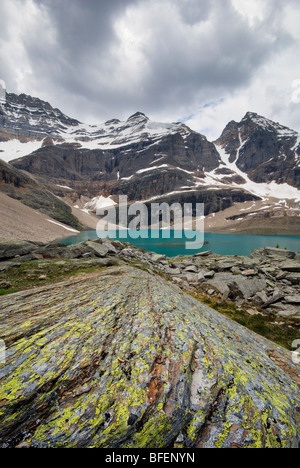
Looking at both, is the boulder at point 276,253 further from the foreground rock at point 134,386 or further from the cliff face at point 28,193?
the cliff face at point 28,193

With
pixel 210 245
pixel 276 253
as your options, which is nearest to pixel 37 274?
pixel 276 253

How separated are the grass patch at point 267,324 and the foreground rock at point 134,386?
7.53 m

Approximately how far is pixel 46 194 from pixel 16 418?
675 ft

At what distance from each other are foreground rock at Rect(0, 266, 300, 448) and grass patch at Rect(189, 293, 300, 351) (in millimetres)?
7533

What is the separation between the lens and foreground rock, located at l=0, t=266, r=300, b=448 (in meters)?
3.11

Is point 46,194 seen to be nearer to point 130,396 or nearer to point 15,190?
point 15,190

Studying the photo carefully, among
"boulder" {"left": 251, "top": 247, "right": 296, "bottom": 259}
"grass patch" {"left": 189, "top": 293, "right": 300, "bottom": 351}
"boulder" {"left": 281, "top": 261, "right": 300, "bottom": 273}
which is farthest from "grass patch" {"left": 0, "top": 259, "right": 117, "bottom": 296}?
"boulder" {"left": 251, "top": 247, "right": 296, "bottom": 259}

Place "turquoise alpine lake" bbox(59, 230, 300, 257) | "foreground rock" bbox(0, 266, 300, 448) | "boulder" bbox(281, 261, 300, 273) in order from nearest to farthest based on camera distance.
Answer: "foreground rock" bbox(0, 266, 300, 448) → "boulder" bbox(281, 261, 300, 273) → "turquoise alpine lake" bbox(59, 230, 300, 257)

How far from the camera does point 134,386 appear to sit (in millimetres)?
3871

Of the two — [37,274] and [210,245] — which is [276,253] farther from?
[210,245]

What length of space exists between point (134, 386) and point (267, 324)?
1486cm

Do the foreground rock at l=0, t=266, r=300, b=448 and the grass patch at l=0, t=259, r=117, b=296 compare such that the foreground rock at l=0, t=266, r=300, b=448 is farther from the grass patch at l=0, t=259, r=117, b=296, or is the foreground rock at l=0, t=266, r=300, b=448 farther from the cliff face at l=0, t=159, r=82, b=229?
the cliff face at l=0, t=159, r=82, b=229
